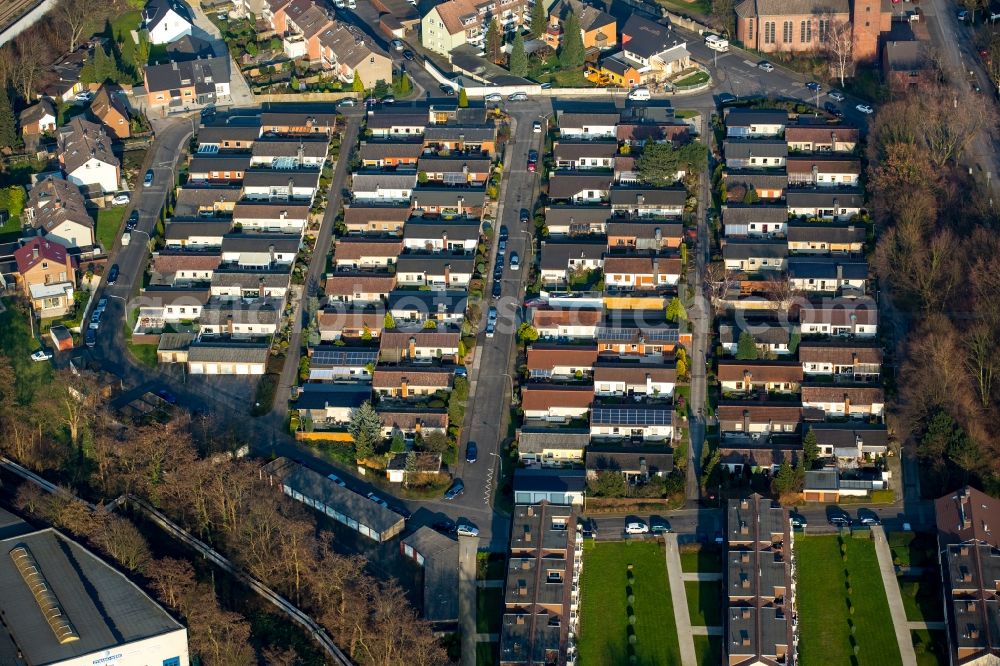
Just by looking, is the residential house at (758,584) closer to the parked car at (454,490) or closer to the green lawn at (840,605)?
the green lawn at (840,605)

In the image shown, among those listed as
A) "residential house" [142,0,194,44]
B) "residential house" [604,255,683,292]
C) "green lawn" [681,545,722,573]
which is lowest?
"green lawn" [681,545,722,573]

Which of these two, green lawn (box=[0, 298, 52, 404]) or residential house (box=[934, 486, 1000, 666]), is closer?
residential house (box=[934, 486, 1000, 666])

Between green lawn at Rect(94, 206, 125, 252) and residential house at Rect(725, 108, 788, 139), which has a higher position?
residential house at Rect(725, 108, 788, 139)

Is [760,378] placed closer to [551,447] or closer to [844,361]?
[844,361]

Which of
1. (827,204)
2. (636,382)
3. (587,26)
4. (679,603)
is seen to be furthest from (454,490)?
(587,26)

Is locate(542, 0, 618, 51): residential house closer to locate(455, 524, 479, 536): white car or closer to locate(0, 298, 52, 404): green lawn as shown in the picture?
locate(0, 298, 52, 404): green lawn

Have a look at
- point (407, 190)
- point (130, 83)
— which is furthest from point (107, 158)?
point (407, 190)

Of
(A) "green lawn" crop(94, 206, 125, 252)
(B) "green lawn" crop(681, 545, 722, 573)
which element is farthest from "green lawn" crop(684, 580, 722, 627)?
(A) "green lawn" crop(94, 206, 125, 252)
